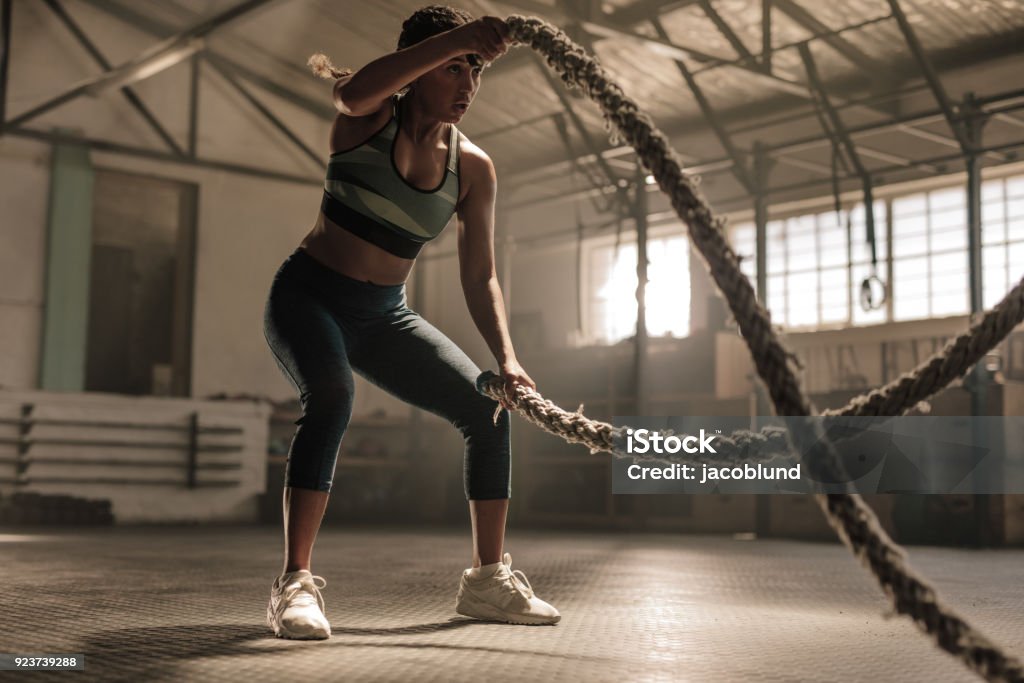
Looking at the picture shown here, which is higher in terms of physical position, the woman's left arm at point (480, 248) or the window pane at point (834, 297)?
the window pane at point (834, 297)

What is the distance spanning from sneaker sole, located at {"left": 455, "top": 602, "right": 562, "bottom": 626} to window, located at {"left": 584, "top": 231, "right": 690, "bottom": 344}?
810 cm

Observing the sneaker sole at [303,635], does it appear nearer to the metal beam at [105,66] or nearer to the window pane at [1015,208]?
the metal beam at [105,66]

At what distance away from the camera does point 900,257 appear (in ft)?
30.6

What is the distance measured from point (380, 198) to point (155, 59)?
22.1ft

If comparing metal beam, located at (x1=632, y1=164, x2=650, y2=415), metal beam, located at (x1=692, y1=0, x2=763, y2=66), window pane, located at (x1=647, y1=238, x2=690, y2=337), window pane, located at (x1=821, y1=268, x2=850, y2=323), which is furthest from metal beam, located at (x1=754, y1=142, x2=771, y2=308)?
window pane, located at (x1=647, y1=238, x2=690, y2=337)

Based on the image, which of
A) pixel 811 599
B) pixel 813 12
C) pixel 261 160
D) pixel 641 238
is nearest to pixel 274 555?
pixel 811 599

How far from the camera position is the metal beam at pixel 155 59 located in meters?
7.14

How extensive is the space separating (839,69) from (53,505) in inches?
276

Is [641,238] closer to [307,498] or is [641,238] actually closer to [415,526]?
[415,526]

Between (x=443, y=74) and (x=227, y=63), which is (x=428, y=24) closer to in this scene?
(x=443, y=74)

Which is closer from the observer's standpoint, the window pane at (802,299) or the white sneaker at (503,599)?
the white sneaker at (503,599)

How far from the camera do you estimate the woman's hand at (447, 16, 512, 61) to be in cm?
172

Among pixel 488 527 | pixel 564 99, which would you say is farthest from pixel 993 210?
pixel 488 527

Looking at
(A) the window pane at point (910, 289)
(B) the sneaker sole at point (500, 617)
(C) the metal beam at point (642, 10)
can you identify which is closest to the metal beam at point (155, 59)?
(C) the metal beam at point (642, 10)
